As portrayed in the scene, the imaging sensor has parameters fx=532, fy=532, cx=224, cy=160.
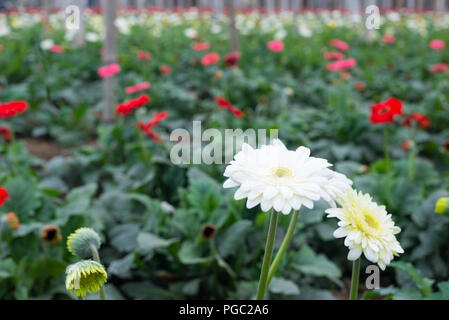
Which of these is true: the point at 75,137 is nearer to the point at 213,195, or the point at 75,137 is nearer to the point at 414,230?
the point at 213,195

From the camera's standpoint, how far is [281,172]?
104 cm

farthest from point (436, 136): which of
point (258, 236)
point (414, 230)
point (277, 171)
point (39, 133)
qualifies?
point (277, 171)

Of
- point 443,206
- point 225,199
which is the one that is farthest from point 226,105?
point 443,206

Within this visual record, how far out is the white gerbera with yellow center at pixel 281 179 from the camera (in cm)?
98

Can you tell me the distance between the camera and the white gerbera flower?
109 cm

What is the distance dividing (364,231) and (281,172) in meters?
0.23

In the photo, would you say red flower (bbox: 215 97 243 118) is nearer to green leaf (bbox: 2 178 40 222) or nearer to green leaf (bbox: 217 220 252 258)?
green leaf (bbox: 217 220 252 258)

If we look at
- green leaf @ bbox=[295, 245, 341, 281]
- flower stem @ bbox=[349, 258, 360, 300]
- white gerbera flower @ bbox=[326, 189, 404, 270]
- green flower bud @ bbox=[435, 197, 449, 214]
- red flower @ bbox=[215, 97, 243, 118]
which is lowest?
green leaf @ bbox=[295, 245, 341, 281]

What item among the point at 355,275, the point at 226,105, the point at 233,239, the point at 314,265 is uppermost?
the point at 226,105

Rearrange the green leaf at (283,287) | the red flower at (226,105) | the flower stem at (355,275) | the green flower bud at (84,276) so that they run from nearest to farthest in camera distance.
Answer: the green flower bud at (84,276) < the flower stem at (355,275) < the green leaf at (283,287) < the red flower at (226,105)

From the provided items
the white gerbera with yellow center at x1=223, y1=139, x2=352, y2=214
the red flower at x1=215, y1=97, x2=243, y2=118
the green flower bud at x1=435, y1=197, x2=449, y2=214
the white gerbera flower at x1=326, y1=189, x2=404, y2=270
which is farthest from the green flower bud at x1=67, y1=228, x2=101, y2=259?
the red flower at x1=215, y1=97, x2=243, y2=118

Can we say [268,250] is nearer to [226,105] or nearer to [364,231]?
[364,231]

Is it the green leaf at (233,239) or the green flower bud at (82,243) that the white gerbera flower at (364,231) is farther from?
the green leaf at (233,239)

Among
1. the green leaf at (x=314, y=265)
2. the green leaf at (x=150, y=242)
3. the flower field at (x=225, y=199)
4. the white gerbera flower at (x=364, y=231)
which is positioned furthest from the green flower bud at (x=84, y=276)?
the green leaf at (x=314, y=265)
